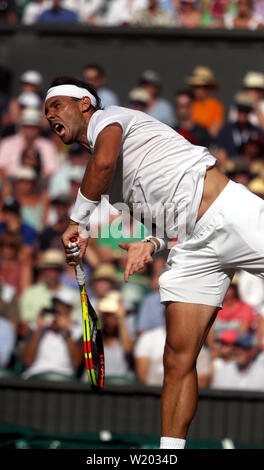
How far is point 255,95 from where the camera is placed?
9969 mm

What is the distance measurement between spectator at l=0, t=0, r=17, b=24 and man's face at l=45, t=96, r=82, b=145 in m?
7.00

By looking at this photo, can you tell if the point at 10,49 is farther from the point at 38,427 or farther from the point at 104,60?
the point at 38,427

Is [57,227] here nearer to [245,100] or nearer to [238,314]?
[238,314]

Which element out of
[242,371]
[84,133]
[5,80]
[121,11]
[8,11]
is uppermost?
[8,11]

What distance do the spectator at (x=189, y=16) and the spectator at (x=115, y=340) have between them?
418 centimetres

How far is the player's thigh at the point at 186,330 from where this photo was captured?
4516 mm

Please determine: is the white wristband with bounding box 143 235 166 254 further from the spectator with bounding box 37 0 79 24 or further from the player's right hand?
the spectator with bounding box 37 0 79 24

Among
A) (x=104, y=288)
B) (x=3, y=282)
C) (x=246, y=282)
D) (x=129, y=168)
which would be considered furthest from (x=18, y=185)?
(x=129, y=168)

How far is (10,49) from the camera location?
11.0 m

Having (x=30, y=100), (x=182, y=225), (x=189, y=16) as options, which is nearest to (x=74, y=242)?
(x=182, y=225)

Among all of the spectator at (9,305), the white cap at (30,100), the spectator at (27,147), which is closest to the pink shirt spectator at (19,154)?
the spectator at (27,147)

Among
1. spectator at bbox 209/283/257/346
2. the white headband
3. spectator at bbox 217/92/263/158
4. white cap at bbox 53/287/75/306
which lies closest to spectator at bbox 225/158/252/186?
spectator at bbox 217/92/263/158

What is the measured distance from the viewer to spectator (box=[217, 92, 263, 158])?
9.59 m

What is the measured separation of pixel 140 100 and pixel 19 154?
1397 mm
